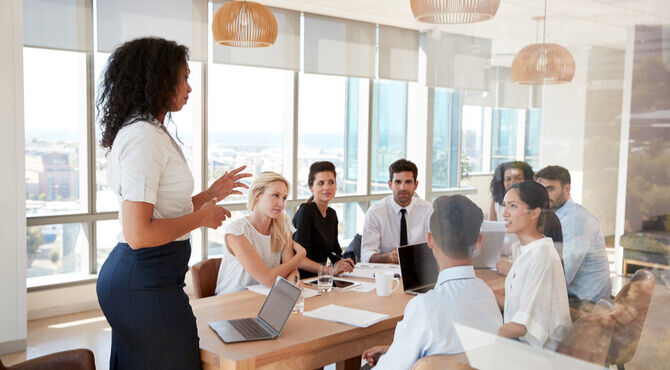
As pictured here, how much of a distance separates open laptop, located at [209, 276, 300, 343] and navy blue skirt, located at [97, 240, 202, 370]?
214mm

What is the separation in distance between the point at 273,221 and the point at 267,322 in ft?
3.46

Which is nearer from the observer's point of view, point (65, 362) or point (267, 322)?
point (65, 362)

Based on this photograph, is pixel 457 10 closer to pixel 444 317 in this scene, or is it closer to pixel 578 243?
pixel 578 243

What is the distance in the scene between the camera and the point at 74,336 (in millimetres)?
4316

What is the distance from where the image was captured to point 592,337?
1.02 metres

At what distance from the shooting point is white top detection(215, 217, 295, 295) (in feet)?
9.53

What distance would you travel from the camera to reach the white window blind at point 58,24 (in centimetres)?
461

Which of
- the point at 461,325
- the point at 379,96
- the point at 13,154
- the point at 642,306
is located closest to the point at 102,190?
the point at 13,154

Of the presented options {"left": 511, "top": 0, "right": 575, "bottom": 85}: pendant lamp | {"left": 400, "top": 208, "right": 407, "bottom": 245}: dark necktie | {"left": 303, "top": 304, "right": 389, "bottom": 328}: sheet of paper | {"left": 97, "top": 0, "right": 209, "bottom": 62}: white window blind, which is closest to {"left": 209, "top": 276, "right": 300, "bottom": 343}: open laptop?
{"left": 303, "top": 304, "right": 389, "bottom": 328}: sheet of paper

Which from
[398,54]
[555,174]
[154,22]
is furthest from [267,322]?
[398,54]

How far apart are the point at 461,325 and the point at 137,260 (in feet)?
3.28

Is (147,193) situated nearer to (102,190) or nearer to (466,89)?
(466,89)

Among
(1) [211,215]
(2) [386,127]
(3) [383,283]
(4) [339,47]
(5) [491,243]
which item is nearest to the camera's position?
(5) [491,243]

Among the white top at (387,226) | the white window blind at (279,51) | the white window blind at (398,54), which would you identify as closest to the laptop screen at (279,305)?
the white top at (387,226)
